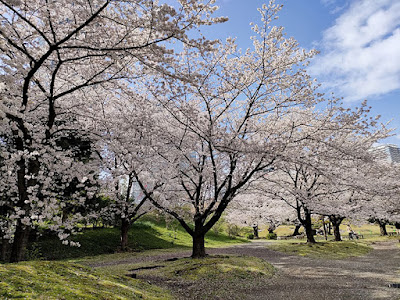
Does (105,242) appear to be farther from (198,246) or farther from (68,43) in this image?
(68,43)

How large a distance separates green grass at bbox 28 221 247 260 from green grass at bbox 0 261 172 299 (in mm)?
7730

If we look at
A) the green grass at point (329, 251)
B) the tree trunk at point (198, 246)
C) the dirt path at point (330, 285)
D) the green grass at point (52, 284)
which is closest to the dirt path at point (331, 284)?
the dirt path at point (330, 285)

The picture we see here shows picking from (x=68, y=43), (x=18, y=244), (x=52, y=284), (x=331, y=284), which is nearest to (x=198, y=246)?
(x=331, y=284)

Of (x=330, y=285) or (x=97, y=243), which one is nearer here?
(x=330, y=285)

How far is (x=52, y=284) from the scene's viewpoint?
3.34 m

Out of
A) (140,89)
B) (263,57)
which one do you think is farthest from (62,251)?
(263,57)

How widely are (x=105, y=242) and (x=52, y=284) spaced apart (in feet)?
50.0

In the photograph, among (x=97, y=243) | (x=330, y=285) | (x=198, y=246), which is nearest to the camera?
(x=330, y=285)

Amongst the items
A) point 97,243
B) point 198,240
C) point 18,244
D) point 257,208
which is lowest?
point 97,243

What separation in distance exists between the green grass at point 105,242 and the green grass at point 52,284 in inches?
304

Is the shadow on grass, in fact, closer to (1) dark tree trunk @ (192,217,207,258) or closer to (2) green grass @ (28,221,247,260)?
(2) green grass @ (28,221,247,260)

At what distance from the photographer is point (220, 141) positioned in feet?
27.3

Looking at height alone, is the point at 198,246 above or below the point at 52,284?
below

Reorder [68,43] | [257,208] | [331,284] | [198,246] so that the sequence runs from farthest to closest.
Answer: [257,208] → [198,246] → [331,284] → [68,43]
